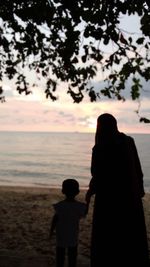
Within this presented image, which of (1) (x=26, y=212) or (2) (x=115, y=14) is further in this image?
(1) (x=26, y=212)

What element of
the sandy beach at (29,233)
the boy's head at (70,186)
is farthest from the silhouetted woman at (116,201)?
the sandy beach at (29,233)

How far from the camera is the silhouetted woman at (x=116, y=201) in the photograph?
6.08 meters

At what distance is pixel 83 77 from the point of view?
1166cm

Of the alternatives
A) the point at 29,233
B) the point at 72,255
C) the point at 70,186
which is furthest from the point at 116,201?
the point at 29,233

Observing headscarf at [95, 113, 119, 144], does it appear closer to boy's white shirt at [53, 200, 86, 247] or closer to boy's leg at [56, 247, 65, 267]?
boy's white shirt at [53, 200, 86, 247]

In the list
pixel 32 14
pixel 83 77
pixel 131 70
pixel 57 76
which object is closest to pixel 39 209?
pixel 57 76

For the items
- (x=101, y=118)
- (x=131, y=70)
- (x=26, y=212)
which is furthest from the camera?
(x=26, y=212)

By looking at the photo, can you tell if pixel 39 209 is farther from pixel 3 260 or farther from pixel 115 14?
pixel 115 14

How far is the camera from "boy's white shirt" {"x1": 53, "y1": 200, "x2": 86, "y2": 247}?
21.5 feet

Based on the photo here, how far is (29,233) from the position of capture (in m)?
13.0

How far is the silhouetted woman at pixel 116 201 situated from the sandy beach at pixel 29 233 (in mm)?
2111

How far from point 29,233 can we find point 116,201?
7.35 metres

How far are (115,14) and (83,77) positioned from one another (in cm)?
405

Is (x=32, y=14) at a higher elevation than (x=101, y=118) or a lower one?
higher
